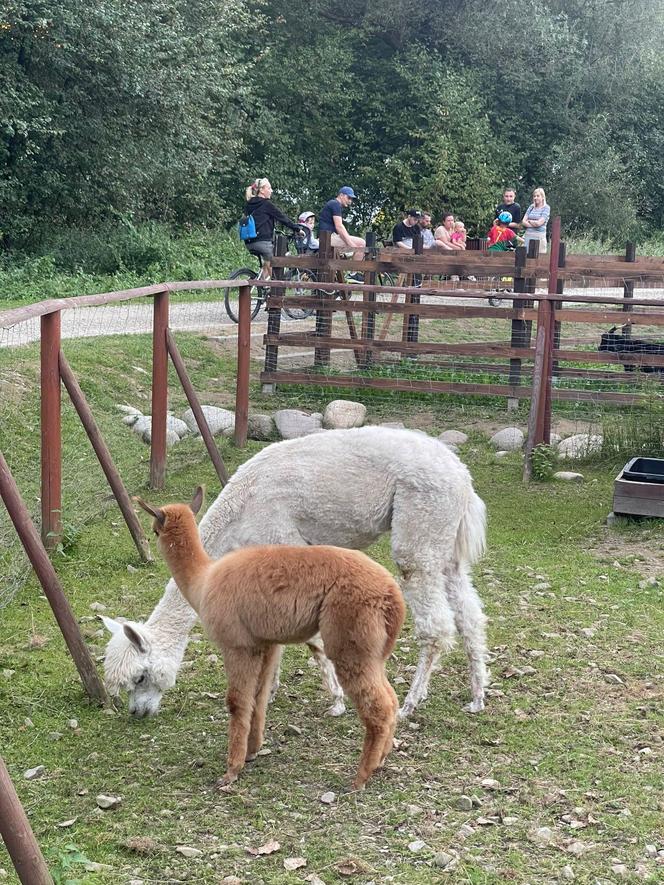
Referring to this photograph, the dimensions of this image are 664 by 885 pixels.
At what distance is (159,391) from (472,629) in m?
3.88

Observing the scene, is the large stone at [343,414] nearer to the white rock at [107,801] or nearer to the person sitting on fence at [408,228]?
the white rock at [107,801]

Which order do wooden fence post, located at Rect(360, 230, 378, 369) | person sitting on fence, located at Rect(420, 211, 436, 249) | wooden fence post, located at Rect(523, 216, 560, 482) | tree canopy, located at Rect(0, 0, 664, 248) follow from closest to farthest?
wooden fence post, located at Rect(523, 216, 560, 482)
wooden fence post, located at Rect(360, 230, 378, 369)
person sitting on fence, located at Rect(420, 211, 436, 249)
tree canopy, located at Rect(0, 0, 664, 248)

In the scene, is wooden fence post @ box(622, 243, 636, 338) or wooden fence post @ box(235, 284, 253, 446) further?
wooden fence post @ box(622, 243, 636, 338)

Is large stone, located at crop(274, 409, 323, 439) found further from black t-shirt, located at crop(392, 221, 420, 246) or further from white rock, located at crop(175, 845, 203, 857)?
black t-shirt, located at crop(392, 221, 420, 246)

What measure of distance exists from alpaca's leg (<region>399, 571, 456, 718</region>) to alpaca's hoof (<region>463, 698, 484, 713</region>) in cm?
20

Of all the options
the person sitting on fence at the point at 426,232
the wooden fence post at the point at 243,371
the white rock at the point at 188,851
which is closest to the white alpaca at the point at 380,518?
the white rock at the point at 188,851

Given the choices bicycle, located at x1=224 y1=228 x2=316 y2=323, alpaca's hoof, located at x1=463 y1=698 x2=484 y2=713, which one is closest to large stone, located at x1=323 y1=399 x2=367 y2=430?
bicycle, located at x1=224 y1=228 x2=316 y2=323

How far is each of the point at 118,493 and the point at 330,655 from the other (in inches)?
112

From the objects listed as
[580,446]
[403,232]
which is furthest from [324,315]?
[403,232]

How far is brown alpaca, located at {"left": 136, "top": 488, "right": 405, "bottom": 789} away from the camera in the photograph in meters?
3.76

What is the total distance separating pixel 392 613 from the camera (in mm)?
3807

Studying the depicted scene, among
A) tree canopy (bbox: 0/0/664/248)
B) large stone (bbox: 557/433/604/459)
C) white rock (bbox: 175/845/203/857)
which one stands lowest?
white rock (bbox: 175/845/203/857)

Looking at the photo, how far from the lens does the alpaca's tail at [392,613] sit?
3.80m

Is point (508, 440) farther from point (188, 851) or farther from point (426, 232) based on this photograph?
point (426, 232)
